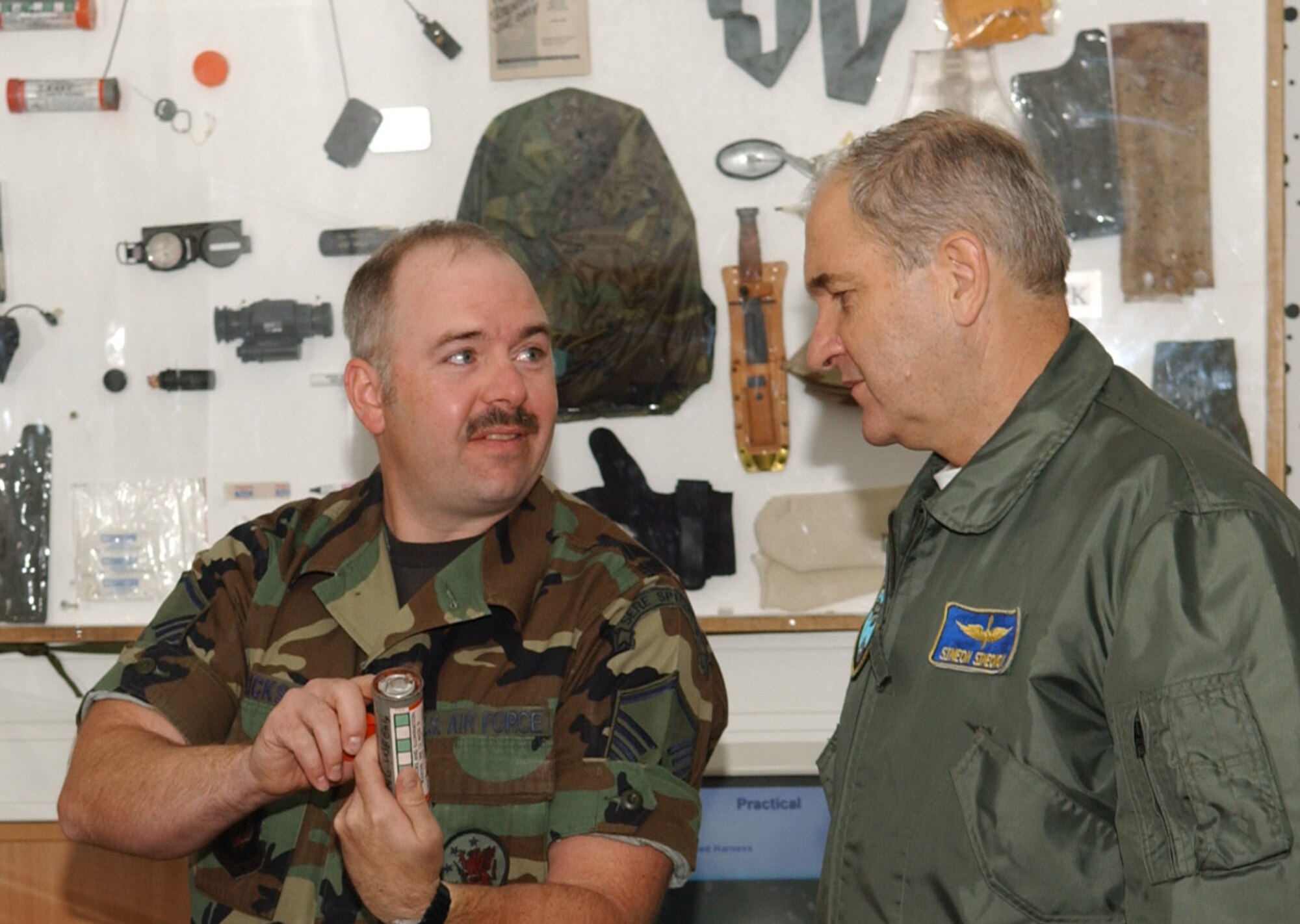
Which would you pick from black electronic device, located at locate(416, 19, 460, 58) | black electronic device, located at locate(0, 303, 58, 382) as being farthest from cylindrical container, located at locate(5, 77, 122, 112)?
black electronic device, located at locate(416, 19, 460, 58)

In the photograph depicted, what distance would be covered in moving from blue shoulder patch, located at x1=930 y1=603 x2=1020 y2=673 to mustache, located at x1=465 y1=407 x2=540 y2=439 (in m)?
0.70

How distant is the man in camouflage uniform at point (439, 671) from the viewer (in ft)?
5.18

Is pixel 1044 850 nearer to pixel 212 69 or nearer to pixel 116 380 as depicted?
pixel 116 380

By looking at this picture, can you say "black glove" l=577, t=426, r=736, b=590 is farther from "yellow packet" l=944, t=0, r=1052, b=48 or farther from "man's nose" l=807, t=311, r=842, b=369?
"man's nose" l=807, t=311, r=842, b=369

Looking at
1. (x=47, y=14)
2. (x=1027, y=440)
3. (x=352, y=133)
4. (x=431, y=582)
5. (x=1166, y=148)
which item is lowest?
(x=431, y=582)

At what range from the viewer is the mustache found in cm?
187

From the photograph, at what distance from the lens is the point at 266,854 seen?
1.79m

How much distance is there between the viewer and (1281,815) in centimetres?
110

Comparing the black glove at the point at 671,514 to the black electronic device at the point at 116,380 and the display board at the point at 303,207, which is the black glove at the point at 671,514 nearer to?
the display board at the point at 303,207

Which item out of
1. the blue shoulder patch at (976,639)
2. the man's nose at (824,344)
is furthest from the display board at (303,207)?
the blue shoulder patch at (976,639)

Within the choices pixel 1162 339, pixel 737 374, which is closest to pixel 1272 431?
pixel 1162 339

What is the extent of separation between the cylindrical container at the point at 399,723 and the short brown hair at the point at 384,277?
73 centimetres

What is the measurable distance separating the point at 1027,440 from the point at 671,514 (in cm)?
159

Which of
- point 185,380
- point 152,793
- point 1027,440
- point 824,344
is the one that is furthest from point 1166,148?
point 152,793
